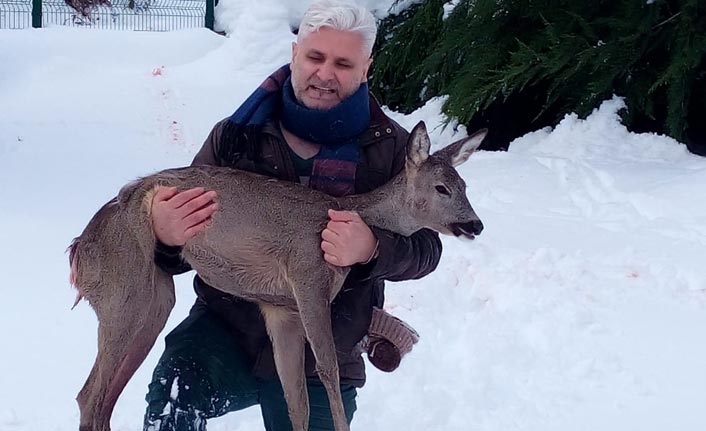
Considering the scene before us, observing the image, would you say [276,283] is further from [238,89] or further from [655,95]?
[238,89]

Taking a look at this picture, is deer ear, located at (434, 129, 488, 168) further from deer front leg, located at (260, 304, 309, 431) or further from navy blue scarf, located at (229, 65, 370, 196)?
deer front leg, located at (260, 304, 309, 431)

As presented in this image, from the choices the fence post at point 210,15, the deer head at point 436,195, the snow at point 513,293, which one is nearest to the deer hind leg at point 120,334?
the deer head at point 436,195

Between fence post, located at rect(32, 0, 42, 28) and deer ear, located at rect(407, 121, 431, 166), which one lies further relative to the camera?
fence post, located at rect(32, 0, 42, 28)

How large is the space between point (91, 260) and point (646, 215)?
4597mm

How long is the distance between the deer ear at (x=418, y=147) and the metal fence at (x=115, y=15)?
14242 millimetres

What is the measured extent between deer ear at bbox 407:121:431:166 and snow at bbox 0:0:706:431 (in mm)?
1769

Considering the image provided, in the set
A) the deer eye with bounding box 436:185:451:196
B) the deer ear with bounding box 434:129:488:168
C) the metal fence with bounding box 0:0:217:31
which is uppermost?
the deer ear with bounding box 434:129:488:168

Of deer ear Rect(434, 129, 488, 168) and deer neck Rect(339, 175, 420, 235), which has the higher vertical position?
deer ear Rect(434, 129, 488, 168)

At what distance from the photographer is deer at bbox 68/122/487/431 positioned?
11.8 feet

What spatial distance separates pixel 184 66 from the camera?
48.4 ft

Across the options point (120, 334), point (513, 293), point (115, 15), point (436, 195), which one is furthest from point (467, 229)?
point (115, 15)

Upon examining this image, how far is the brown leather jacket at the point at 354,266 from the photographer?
3.67m

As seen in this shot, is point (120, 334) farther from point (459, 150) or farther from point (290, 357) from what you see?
point (459, 150)

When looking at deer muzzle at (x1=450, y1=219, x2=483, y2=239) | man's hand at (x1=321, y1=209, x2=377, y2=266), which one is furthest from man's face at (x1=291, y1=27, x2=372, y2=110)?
deer muzzle at (x1=450, y1=219, x2=483, y2=239)
